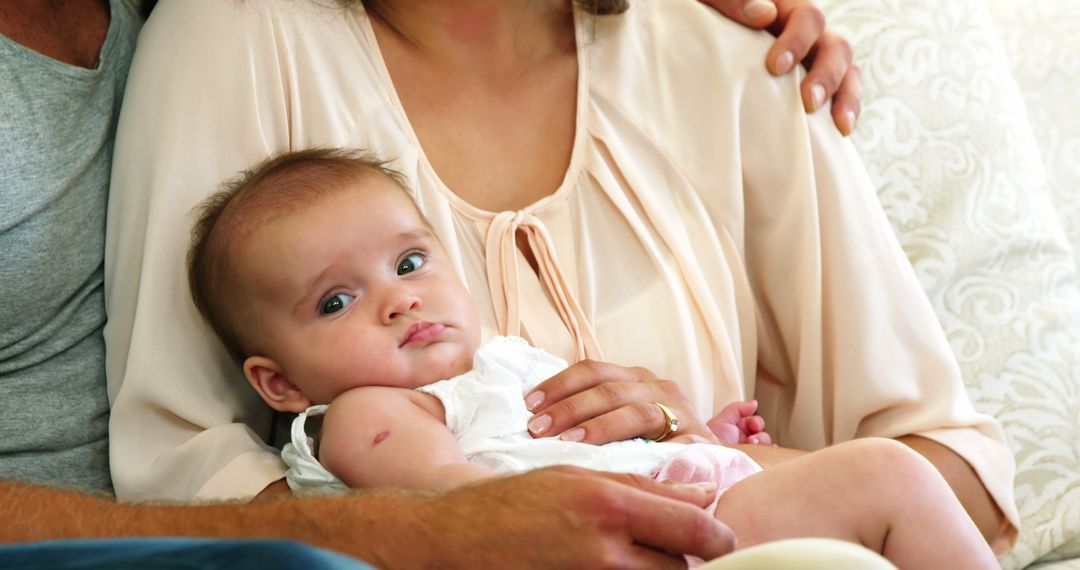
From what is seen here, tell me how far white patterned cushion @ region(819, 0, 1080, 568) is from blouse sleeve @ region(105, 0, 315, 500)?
110 cm

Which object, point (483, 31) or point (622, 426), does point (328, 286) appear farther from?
point (483, 31)

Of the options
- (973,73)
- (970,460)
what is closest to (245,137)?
(970,460)

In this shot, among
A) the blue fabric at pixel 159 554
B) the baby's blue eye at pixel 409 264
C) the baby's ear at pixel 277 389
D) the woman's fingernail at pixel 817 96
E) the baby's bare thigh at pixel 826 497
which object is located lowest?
the baby's ear at pixel 277 389

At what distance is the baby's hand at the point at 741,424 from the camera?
1.88m

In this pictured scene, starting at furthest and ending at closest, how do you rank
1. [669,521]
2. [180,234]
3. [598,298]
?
[598,298]
[180,234]
[669,521]

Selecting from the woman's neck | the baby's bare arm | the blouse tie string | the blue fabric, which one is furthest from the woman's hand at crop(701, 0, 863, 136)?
the blue fabric

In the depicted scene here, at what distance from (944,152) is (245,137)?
122cm

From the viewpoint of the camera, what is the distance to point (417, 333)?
5.32ft

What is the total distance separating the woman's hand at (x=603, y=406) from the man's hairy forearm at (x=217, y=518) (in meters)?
0.32

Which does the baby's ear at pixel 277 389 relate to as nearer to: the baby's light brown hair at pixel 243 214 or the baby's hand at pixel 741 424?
the baby's light brown hair at pixel 243 214

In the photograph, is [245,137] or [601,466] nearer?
[601,466]

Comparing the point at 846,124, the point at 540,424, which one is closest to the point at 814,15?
the point at 846,124

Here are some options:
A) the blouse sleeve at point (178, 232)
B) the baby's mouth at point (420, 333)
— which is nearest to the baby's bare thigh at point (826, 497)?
the baby's mouth at point (420, 333)

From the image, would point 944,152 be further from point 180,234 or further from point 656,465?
point 180,234
